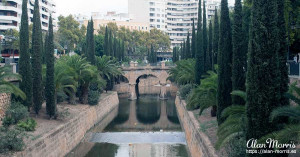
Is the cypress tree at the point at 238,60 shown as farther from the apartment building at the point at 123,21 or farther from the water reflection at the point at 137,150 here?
the apartment building at the point at 123,21

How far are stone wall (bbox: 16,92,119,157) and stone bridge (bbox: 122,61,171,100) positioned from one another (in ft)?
43.5

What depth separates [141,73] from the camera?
50.7 metres

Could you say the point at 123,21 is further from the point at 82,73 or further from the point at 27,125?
the point at 27,125

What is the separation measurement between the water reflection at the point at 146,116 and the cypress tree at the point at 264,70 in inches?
767

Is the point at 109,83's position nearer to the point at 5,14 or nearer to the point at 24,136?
the point at 5,14

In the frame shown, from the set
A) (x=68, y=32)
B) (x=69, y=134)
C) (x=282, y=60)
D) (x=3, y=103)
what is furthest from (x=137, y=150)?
(x=68, y=32)

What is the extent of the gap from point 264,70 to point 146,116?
27171 millimetres

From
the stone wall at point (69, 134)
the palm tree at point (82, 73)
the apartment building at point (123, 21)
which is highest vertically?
the apartment building at point (123, 21)

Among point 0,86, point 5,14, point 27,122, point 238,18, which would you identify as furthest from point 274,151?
point 5,14

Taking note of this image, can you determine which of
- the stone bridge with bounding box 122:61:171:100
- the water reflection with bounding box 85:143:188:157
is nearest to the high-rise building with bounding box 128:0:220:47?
the stone bridge with bounding box 122:61:171:100

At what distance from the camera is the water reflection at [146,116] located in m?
30.5

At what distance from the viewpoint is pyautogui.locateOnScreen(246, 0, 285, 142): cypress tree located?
9961 millimetres

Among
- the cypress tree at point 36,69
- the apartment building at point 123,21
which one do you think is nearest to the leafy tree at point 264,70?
the cypress tree at point 36,69

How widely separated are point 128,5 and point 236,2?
8891cm
